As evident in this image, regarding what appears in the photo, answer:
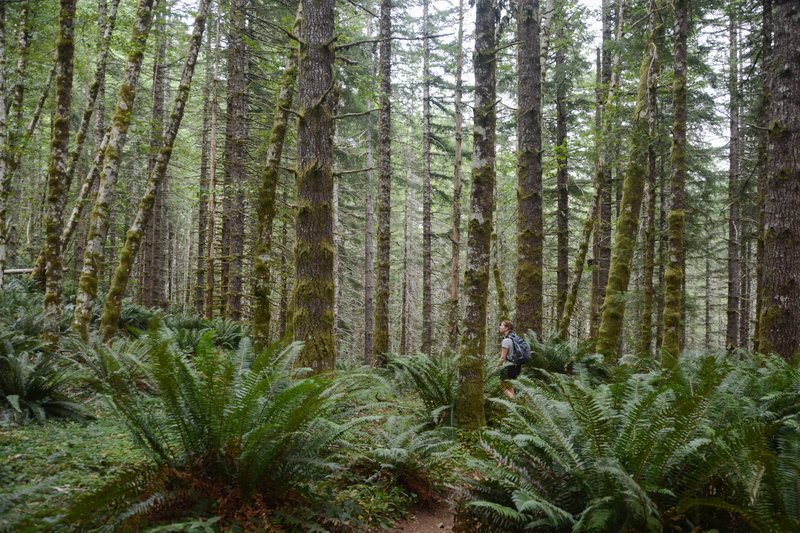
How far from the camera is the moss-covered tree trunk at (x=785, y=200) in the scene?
6.84 meters

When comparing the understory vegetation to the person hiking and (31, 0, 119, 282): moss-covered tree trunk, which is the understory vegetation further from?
(31, 0, 119, 282): moss-covered tree trunk

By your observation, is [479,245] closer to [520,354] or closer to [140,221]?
[520,354]

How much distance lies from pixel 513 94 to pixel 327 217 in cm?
1571

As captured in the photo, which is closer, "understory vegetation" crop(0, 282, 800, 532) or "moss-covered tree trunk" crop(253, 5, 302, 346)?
"understory vegetation" crop(0, 282, 800, 532)

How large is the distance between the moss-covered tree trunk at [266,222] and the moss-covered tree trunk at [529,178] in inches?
188

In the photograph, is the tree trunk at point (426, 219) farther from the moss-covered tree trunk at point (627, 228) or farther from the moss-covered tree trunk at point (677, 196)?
the moss-covered tree trunk at point (677, 196)

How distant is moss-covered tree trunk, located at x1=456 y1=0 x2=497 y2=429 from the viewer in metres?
5.60

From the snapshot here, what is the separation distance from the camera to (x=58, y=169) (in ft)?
23.1

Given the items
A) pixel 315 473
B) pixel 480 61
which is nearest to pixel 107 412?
pixel 315 473

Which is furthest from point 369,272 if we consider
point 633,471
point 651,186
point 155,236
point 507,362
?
point 633,471

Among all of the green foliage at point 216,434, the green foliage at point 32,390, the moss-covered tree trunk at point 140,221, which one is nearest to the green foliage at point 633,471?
the green foliage at point 216,434

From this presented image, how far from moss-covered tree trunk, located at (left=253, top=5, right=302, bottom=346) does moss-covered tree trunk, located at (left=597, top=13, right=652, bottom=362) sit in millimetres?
7265

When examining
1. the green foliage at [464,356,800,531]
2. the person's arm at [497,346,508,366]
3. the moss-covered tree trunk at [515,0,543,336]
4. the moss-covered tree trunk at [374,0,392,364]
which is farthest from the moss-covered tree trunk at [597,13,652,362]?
the green foliage at [464,356,800,531]

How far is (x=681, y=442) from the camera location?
2857 millimetres
